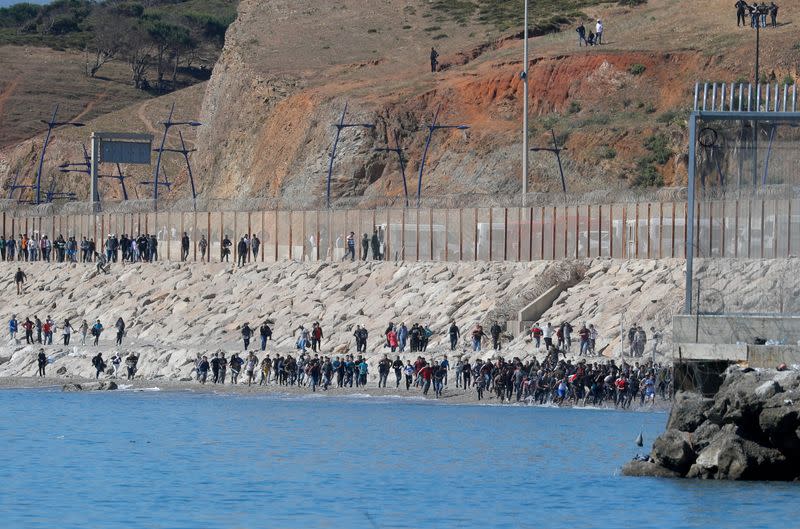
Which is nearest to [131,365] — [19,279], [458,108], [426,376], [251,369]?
[251,369]

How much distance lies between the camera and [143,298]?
235ft

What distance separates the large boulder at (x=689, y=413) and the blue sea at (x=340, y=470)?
3.23ft

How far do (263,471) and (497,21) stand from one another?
81399mm

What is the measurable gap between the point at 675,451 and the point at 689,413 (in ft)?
2.67

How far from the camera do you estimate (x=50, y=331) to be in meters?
66.4

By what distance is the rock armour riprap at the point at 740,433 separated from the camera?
29.3m

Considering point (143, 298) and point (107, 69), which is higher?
point (107, 69)

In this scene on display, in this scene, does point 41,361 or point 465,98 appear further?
point 465,98

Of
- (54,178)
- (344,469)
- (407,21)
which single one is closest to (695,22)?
(407,21)

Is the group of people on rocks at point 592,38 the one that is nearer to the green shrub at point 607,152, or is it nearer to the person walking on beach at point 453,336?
the green shrub at point 607,152

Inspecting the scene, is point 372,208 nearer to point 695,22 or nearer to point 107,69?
point 695,22

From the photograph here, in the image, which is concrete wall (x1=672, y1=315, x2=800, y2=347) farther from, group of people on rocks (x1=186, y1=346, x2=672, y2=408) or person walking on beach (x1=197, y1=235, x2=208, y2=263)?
person walking on beach (x1=197, y1=235, x2=208, y2=263)

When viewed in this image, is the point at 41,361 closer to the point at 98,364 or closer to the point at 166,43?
the point at 98,364

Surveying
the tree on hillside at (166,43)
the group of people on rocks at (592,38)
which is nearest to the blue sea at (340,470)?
the group of people on rocks at (592,38)
